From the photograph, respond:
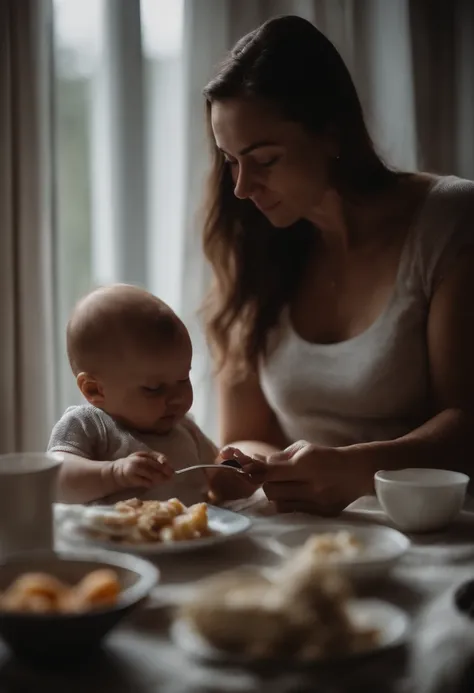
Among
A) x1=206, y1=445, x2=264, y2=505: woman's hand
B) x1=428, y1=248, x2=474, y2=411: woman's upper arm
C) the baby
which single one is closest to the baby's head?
the baby

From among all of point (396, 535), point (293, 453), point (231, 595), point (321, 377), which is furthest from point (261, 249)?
point (231, 595)

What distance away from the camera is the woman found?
144 centimetres

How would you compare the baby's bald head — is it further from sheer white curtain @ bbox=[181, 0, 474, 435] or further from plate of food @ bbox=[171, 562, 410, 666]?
sheer white curtain @ bbox=[181, 0, 474, 435]

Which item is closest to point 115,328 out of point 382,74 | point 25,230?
point 25,230

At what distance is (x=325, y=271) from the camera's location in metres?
1.68

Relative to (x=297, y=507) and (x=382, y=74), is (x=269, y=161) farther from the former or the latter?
(x=382, y=74)

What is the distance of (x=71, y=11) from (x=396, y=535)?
1636 millimetres

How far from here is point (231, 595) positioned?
27.0 inches

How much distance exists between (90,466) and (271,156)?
2.02 feet

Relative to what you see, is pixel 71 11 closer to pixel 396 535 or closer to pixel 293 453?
pixel 293 453

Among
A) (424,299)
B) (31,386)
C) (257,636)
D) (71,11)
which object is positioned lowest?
(31,386)

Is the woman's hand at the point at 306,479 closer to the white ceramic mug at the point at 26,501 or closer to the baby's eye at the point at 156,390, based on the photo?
the baby's eye at the point at 156,390

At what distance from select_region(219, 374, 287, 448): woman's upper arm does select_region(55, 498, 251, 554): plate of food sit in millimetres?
670

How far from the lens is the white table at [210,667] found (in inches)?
25.6
